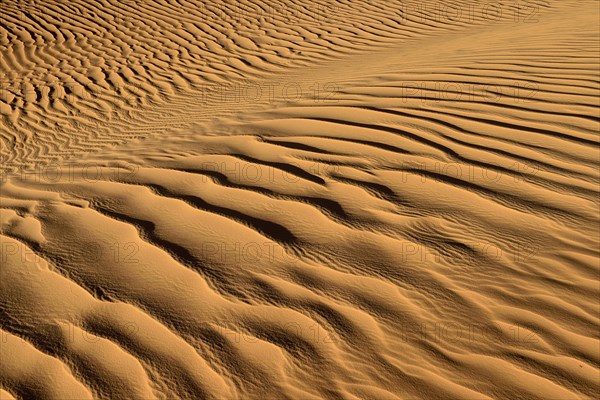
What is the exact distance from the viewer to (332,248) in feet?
7.67

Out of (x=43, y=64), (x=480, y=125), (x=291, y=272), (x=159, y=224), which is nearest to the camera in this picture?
(x=291, y=272)

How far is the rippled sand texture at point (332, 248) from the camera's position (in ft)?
5.94

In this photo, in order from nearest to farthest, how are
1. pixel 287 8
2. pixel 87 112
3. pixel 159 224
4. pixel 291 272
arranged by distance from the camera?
pixel 291 272, pixel 159 224, pixel 87 112, pixel 287 8

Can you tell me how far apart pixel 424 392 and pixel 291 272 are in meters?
0.71

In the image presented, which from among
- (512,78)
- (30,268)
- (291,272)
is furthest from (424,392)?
(512,78)

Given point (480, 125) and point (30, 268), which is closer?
point (30, 268)

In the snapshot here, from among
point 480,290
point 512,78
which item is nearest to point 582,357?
point 480,290

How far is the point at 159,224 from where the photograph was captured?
8.47ft

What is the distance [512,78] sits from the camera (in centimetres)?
430

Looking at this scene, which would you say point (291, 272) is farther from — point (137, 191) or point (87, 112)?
point (87, 112)

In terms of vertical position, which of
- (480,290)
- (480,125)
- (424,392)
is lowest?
(424,392)

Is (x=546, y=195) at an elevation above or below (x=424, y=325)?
above

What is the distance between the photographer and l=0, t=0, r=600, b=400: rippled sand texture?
181 centimetres

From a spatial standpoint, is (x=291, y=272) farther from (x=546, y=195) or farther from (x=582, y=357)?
(x=546, y=195)
